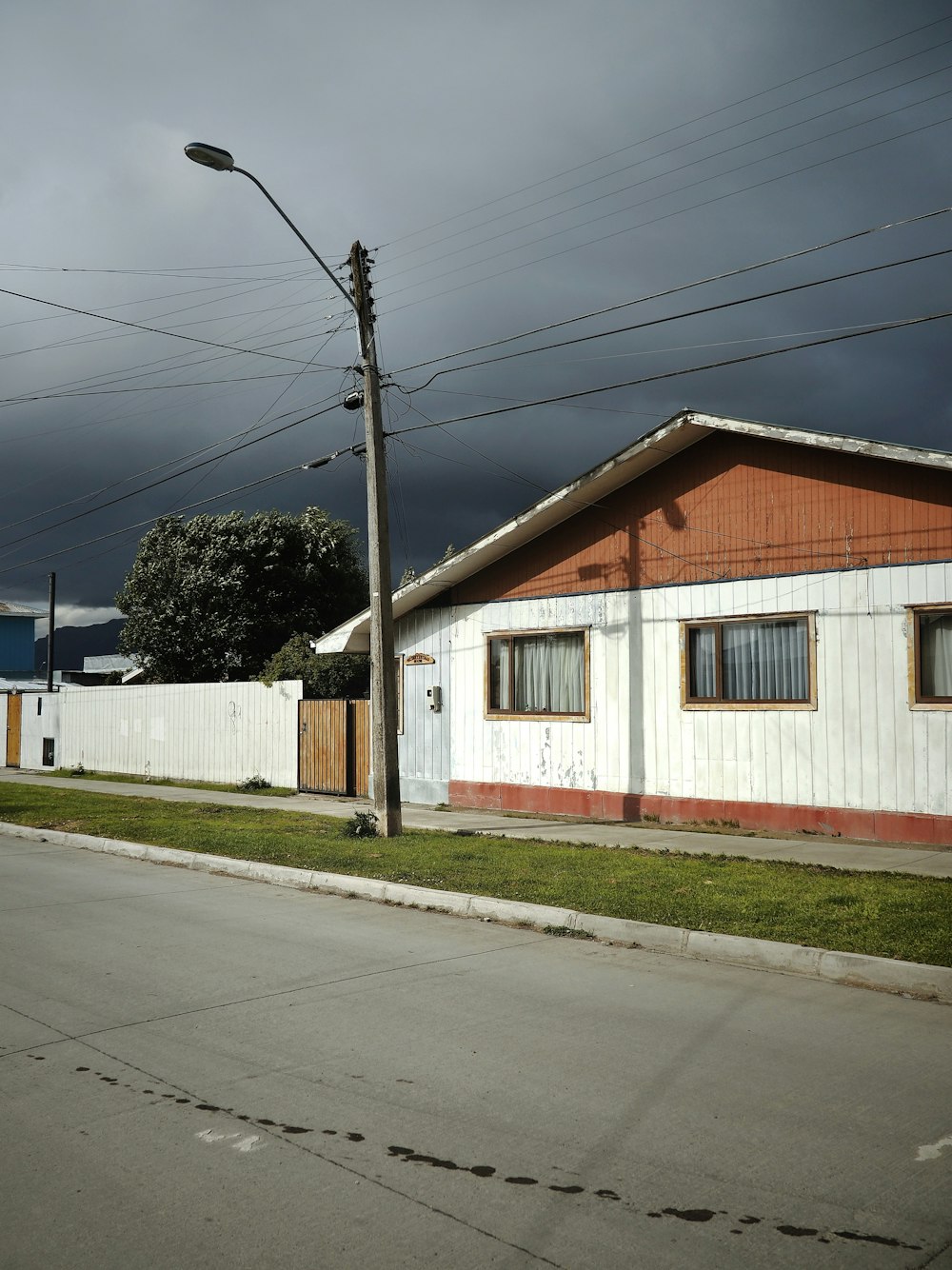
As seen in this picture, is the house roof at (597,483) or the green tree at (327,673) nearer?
the house roof at (597,483)

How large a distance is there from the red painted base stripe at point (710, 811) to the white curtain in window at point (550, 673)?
1.34 metres

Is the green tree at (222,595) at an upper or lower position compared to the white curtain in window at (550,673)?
upper

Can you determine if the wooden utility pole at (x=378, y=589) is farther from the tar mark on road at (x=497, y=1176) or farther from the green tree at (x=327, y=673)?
the tar mark on road at (x=497, y=1176)

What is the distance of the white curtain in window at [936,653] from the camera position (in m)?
13.0

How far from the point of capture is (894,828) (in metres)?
13.2

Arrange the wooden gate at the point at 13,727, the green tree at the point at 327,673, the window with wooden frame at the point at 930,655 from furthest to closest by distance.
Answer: the wooden gate at the point at 13,727 → the green tree at the point at 327,673 → the window with wooden frame at the point at 930,655

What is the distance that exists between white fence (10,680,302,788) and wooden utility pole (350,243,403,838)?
8.02 metres

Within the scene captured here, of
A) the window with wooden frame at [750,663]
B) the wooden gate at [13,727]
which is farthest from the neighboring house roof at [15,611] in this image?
the window with wooden frame at [750,663]

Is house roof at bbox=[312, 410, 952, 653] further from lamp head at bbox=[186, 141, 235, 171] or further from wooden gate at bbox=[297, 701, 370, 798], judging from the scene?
lamp head at bbox=[186, 141, 235, 171]

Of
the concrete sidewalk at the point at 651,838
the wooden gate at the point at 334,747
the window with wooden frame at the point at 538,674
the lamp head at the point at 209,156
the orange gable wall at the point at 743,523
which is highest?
the lamp head at the point at 209,156

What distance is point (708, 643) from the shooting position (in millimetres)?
15430

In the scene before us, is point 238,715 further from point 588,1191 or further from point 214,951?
point 588,1191

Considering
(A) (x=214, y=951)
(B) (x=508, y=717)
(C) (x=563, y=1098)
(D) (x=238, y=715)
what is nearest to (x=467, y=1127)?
(C) (x=563, y=1098)

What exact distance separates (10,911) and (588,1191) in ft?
24.7
